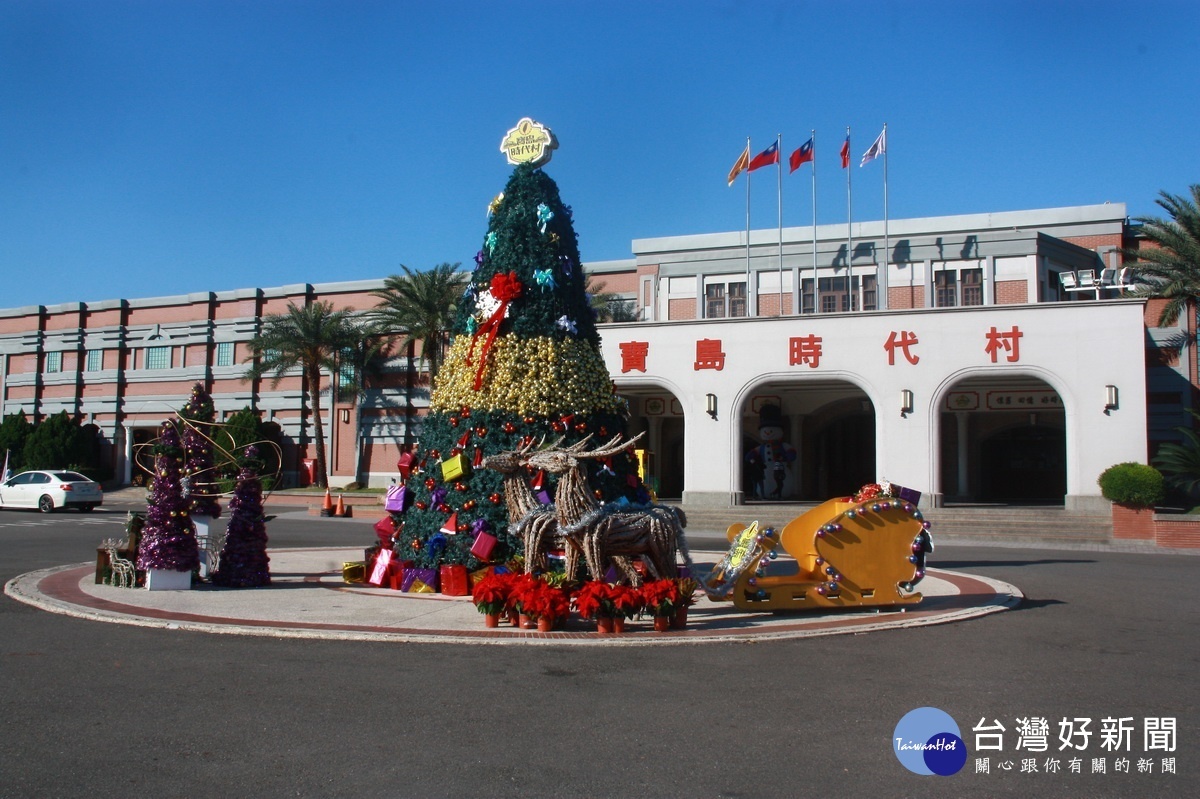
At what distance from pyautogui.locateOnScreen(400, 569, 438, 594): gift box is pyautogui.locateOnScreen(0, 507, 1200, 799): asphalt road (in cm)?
316

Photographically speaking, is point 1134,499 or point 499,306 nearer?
point 499,306

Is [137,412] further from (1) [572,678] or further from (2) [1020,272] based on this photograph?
(1) [572,678]

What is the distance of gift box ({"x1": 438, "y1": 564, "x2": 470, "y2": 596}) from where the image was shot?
448 inches

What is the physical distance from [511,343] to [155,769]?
24.7 ft

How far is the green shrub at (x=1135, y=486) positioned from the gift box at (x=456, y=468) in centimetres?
1752

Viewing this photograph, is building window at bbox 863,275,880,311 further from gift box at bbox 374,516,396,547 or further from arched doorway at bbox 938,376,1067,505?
gift box at bbox 374,516,396,547

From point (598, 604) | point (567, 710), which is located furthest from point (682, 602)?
point (567, 710)

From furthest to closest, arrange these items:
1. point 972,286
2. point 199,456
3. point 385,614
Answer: point 972,286, point 199,456, point 385,614

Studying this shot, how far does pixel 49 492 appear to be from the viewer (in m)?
29.7

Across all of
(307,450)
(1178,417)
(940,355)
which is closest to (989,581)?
(940,355)

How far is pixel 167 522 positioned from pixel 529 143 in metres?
6.63

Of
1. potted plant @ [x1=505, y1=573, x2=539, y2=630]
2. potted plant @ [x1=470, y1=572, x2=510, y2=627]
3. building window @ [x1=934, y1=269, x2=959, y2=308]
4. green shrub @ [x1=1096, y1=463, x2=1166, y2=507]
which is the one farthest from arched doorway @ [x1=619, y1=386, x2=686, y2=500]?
potted plant @ [x1=470, y1=572, x2=510, y2=627]

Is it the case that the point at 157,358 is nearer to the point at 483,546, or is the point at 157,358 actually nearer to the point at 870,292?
the point at 870,292

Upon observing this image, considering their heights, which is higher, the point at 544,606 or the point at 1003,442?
the point at 1003,442
